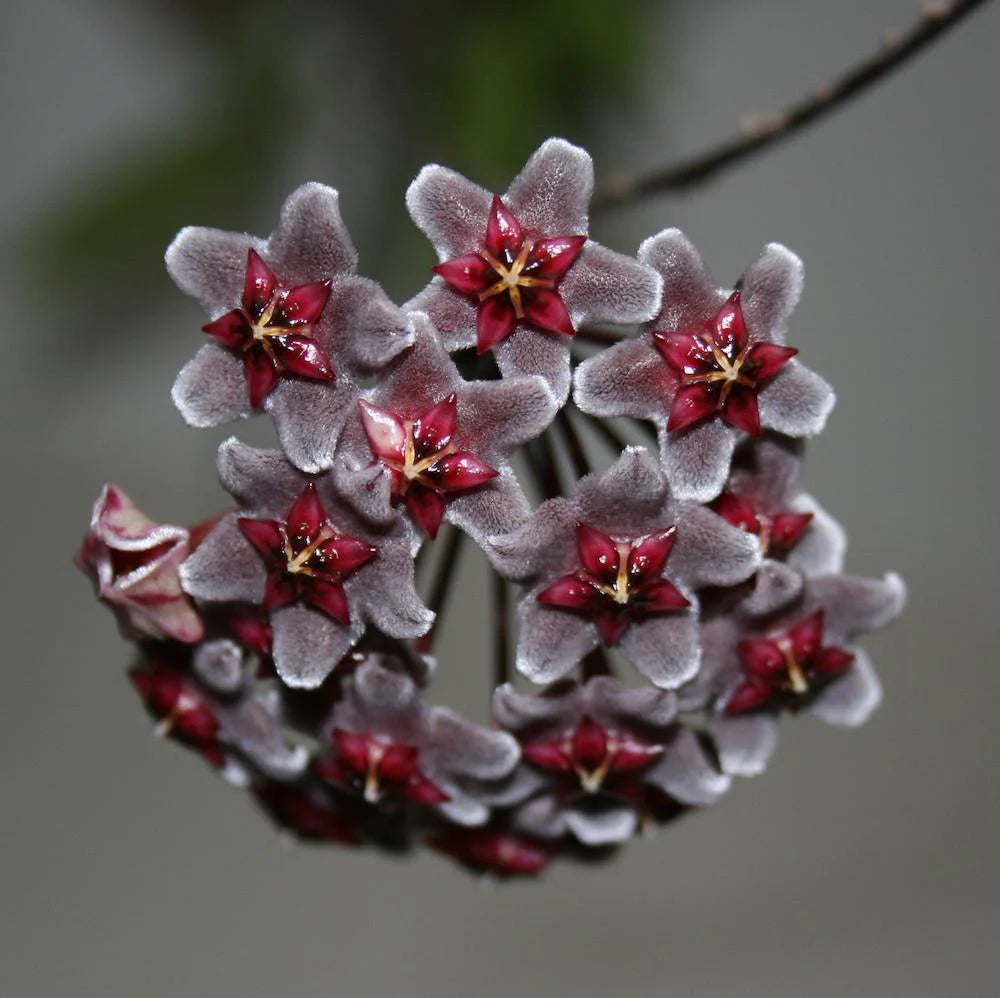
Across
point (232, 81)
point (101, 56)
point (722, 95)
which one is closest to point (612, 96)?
point (232, 81)

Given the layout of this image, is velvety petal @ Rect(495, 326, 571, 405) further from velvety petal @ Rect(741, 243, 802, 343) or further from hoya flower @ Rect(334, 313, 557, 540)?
velvety petal @ Rect(741, 243, 802, 343)

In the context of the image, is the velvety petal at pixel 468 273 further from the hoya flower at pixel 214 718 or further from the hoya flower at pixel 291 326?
the hoya flower at pixel 214 718

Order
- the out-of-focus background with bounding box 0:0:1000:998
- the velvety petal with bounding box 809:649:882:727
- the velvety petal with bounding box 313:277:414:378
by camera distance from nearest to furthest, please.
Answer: the velvety petal with bounding box 313:277:414:378 < the velvety petal with bounding box 809:649:882:727 < the out-of-focus background with bounding box 0:0:1000:998

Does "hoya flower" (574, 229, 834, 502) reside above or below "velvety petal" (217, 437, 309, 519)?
above

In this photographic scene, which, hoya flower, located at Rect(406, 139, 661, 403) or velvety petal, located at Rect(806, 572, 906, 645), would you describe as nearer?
hoya flower, located at Rect(406, 139, 661, 403)

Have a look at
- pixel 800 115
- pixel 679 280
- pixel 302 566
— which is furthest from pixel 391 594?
pixel 800 115

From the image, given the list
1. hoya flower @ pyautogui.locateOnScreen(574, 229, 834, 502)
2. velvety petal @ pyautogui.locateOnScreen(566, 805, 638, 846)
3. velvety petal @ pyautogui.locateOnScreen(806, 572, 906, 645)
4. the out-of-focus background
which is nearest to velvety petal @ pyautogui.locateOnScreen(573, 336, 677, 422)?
hoya flower @ pyautogui.locateOnScreen(574, 229, 834, 502)

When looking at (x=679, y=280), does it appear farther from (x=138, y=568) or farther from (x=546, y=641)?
(x=138, y=568)

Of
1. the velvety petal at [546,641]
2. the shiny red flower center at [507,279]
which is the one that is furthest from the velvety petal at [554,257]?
the velvety petal at [546,641]
